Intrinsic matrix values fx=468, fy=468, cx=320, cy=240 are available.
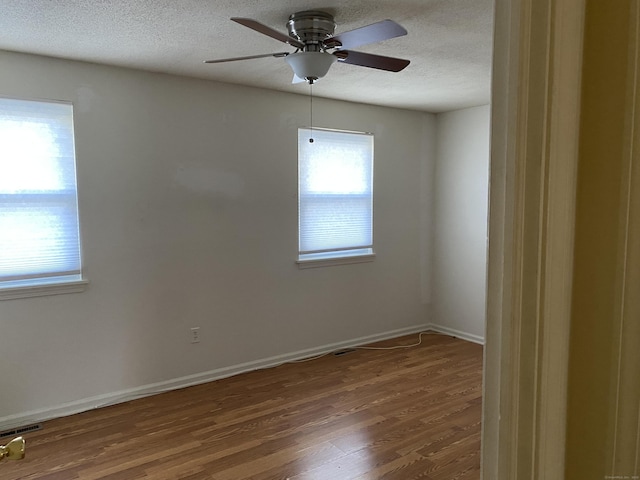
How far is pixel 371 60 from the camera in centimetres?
251

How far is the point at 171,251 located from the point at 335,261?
1.61m

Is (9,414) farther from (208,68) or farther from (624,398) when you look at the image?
(624,398)

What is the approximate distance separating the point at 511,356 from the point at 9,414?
3.50 meters

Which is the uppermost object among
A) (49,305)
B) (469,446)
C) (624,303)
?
(624,303)

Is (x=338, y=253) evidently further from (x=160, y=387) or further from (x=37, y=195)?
(x=37, y=195)

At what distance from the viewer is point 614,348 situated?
600 mm

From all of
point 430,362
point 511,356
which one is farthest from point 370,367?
point 511,356

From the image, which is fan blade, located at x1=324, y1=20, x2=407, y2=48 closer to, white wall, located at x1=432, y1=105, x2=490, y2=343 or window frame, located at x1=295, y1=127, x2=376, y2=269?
window frame, located at x1=295, y1=127, x2=376, y2=269

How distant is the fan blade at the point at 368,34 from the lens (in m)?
2.02

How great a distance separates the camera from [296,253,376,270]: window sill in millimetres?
4344

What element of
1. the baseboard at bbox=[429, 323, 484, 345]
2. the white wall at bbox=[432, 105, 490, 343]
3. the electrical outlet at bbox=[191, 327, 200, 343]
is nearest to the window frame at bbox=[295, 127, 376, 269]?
the white wall at bbox=[432, 105, 490, 343]

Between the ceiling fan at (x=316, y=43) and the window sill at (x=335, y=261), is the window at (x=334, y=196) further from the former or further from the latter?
the ceiling fan at (x=316, y=43)

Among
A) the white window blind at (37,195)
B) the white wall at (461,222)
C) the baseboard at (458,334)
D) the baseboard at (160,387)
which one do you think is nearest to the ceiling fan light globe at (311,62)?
the white window blind at (37,195)

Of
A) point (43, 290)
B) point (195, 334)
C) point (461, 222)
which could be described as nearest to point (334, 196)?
point (461, 222)
